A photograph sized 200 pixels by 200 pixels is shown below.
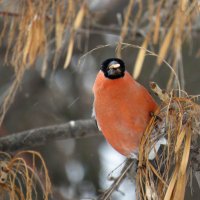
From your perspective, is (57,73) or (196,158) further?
(57,73)

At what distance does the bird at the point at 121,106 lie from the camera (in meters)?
1.83

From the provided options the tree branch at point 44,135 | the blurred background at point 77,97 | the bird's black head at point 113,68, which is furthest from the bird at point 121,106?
the blurred background at point 77,97

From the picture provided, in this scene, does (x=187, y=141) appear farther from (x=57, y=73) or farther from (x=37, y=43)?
(x=57, y=73)

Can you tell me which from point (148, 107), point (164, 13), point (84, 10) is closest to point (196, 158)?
point (148, 107)

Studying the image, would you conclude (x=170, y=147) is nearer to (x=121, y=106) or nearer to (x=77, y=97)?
(x=121, y=106)

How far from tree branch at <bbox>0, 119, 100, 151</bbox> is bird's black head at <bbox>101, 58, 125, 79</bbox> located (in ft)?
1.20

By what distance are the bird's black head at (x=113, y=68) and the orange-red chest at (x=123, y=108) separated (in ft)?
0.05

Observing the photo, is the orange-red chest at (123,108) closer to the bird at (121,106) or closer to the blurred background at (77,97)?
the bird at (121,106)

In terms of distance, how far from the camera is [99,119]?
189 cm

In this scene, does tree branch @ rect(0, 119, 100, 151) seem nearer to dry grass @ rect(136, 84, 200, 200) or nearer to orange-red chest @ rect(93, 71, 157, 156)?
orange-red chest @ rect(93, 71, 157, 156)

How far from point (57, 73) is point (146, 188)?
2.25 metres

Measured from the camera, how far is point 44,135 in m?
2.22

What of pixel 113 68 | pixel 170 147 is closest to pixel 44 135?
pixel 113 68

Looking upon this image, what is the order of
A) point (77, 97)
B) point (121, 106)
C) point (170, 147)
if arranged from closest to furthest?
point (170, 147) < point (121, 106) < point (77, 97)
